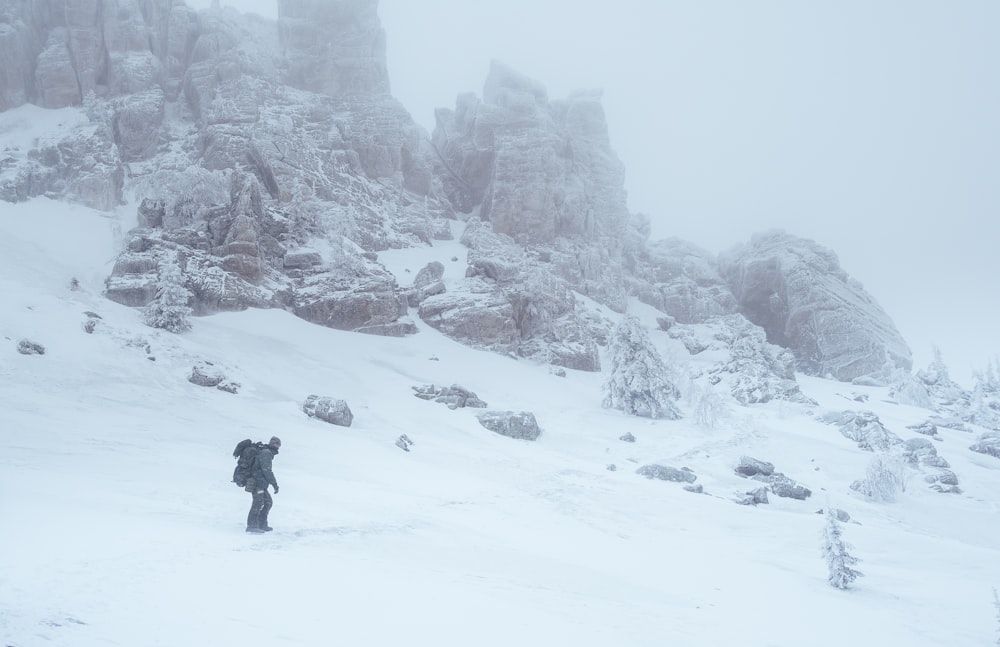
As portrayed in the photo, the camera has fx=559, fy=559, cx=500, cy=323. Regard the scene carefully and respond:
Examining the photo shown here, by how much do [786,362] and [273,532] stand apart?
2104 inches

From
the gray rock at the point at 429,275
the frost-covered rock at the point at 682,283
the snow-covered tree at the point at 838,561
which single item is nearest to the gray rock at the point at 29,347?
the snow-covered tree at the point at 838,561

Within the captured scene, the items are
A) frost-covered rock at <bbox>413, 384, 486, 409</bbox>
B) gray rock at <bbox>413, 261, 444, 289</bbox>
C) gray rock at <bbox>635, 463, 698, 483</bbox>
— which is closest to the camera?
gray rock at <bbox>635, 463, 698, 483</bbox>

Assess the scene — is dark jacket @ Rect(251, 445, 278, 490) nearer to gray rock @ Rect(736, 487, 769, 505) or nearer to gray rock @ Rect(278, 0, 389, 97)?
gray rock @ Rect(736, 487, 769, 505)

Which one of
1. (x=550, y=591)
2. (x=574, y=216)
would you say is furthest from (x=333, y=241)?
(x=550, y=591)

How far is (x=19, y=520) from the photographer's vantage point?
8.03m

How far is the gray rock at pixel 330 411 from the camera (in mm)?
23469

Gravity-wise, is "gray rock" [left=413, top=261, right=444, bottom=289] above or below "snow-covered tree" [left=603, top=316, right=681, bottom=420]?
above

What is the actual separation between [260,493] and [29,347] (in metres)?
16.6

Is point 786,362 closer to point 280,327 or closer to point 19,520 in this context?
point 280,327

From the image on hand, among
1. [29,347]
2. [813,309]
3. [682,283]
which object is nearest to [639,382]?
[29,347]

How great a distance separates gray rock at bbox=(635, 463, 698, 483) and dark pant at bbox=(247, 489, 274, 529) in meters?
16.2

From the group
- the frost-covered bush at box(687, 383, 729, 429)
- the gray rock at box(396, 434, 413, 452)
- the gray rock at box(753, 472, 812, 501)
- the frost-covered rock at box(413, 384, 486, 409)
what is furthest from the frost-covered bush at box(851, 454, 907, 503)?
the gray rock at box(396, 434, 413, 452)

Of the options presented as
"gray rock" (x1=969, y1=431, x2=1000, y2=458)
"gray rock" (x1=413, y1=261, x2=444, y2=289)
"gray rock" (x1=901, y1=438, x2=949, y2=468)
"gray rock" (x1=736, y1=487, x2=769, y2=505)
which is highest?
"gray rock" (x1=413, y1=261, x2=444, y2=289)

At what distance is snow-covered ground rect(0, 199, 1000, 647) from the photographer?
6.70 metres
